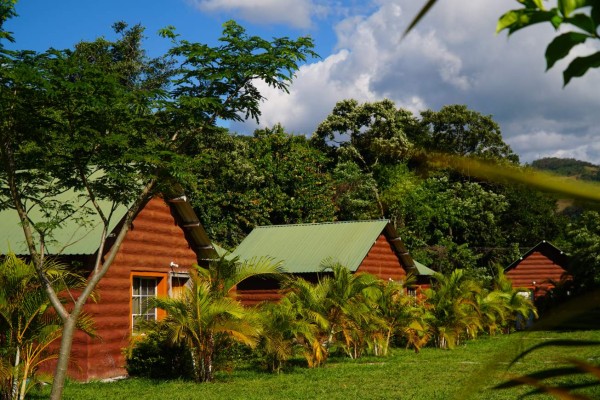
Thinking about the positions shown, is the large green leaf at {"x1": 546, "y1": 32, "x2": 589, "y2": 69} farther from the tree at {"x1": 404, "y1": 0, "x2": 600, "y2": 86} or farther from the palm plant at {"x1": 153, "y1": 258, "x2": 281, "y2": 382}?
the palm plant at {"x1": 153, "y1": 258, "x2": 281, "y2": 382}

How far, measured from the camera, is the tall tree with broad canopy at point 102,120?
9109 mm

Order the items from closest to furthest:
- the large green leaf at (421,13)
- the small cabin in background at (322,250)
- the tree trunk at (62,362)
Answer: the large green leaf at (421,13) → the tree trunk at (62,362) → the small cabin in background at (322,250)

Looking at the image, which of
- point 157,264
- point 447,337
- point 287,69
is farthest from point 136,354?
point 447,337

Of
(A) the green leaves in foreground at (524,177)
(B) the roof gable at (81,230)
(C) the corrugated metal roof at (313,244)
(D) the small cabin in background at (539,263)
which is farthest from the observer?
(D) the small cabin in background at (539,263)

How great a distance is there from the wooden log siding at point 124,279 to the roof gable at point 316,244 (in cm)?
635

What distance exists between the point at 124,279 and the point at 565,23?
1533 centimetres

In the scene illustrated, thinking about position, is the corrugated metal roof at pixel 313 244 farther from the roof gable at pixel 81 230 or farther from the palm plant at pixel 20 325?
the palm plant at pixel 20 325

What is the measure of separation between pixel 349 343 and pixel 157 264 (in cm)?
512

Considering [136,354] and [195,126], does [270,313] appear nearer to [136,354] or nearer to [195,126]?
[136,354]

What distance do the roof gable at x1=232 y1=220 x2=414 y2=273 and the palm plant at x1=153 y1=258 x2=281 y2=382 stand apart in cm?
854

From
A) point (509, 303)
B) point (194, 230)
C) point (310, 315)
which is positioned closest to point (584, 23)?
point (310, 315)

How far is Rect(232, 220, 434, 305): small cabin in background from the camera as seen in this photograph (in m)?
23.5

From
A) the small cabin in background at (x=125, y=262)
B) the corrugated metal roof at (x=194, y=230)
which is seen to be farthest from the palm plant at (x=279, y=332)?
the corrugated metal roof at (x=194, y=230)

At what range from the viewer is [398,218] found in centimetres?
3966
